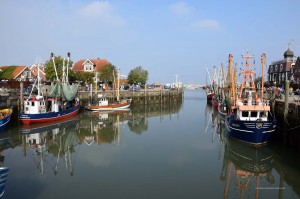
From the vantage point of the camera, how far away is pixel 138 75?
299 ft

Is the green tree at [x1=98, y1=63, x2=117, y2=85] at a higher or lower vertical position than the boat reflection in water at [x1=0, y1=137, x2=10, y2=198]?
higher

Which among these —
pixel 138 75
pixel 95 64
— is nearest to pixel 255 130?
pixel 95 64

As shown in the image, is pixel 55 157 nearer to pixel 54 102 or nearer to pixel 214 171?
pixel 214 171

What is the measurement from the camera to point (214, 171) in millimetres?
18062

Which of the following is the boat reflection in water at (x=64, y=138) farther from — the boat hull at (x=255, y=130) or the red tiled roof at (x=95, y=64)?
the red tiled roof at (x=95, y=64)

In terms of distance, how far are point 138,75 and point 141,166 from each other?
241ft

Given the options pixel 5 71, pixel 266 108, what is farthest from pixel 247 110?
pixel 5 71

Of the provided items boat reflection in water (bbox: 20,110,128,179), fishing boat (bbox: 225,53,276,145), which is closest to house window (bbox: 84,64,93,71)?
boat reflection in water (bbox: 20,110,128,179)

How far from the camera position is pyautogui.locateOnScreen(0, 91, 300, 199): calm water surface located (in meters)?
14.7

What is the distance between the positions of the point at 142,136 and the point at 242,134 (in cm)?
1050

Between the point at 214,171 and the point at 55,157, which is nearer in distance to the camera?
the point at 214,171

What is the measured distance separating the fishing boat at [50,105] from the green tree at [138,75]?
152 feet

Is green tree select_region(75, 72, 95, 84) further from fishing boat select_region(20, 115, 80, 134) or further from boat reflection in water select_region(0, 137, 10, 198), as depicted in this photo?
boat reflection in water select_region(0, 137, 10, 198)

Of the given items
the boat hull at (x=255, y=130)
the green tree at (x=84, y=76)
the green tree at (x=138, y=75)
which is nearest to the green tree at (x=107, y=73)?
the green tree at (x=84, y=76)
